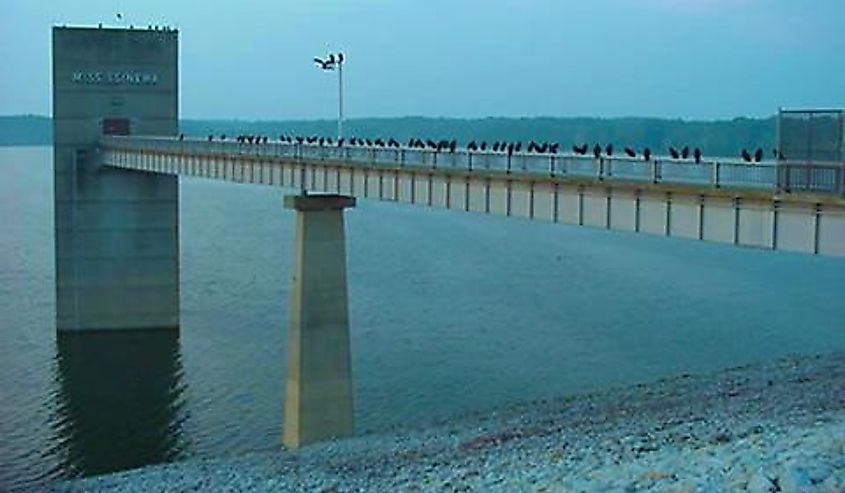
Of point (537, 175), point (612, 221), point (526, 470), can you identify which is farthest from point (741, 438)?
point (537, 175)

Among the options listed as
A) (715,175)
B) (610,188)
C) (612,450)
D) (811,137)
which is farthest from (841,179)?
(612,450)

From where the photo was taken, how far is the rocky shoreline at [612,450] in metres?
15.6

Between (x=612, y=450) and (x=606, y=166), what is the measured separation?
8.72 metres

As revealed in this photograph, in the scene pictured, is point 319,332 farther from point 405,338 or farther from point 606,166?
point 405,338

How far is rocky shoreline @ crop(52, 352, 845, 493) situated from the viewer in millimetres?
15641

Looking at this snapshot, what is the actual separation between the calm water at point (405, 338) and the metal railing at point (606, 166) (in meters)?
7.11

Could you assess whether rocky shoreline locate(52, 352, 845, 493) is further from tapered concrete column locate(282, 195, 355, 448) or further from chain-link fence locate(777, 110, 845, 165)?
chain-link fence locate(777, 110, 845, 165)

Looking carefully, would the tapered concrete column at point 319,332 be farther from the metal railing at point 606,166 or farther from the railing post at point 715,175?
the railing post at point 715,175

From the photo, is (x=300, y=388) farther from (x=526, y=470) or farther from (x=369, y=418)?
(x=526, y=470)

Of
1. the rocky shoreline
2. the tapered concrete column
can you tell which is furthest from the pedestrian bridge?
the rocky shoreline

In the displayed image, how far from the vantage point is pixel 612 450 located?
20.3 metres

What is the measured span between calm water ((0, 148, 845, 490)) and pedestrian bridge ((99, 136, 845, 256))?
6.57m

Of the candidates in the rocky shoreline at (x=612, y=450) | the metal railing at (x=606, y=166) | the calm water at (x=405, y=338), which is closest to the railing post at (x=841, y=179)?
the metal railing at (x=606, y=166)

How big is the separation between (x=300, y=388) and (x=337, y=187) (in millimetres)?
6054
